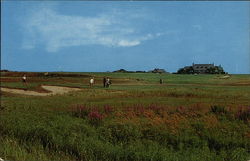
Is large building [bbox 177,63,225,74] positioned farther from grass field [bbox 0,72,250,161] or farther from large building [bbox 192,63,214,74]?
grass field [bbox 0,72,250,161]

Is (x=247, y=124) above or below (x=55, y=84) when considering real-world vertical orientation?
below

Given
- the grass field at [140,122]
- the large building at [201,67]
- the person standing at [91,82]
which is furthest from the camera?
the person standing at [91,82]

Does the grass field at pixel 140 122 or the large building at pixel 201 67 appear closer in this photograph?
the large building at pixel 201 67

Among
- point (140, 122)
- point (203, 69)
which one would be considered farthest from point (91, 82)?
point (203, 69)

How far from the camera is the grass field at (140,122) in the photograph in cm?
1312

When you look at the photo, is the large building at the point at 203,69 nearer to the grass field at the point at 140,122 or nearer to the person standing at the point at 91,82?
the grass field at the point at 140,122

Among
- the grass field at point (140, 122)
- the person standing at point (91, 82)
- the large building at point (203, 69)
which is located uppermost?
the large building at point (203, 69)

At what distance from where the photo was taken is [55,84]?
64.2 feet

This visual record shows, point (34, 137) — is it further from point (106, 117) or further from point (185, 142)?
point (185, 142)

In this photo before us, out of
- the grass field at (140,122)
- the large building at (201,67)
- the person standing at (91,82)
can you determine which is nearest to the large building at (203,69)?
the large building at (201,67)

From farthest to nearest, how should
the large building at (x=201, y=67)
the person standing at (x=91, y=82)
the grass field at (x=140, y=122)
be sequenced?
the person standing at (x=91, y=82) < the grass field at (x=140, y=122) < the large building at (x=201, y=67)

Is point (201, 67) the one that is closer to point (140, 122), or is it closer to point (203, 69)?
point (203, 69)

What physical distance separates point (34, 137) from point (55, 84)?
456 centimetres

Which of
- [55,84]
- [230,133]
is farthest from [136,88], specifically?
[55,84]
